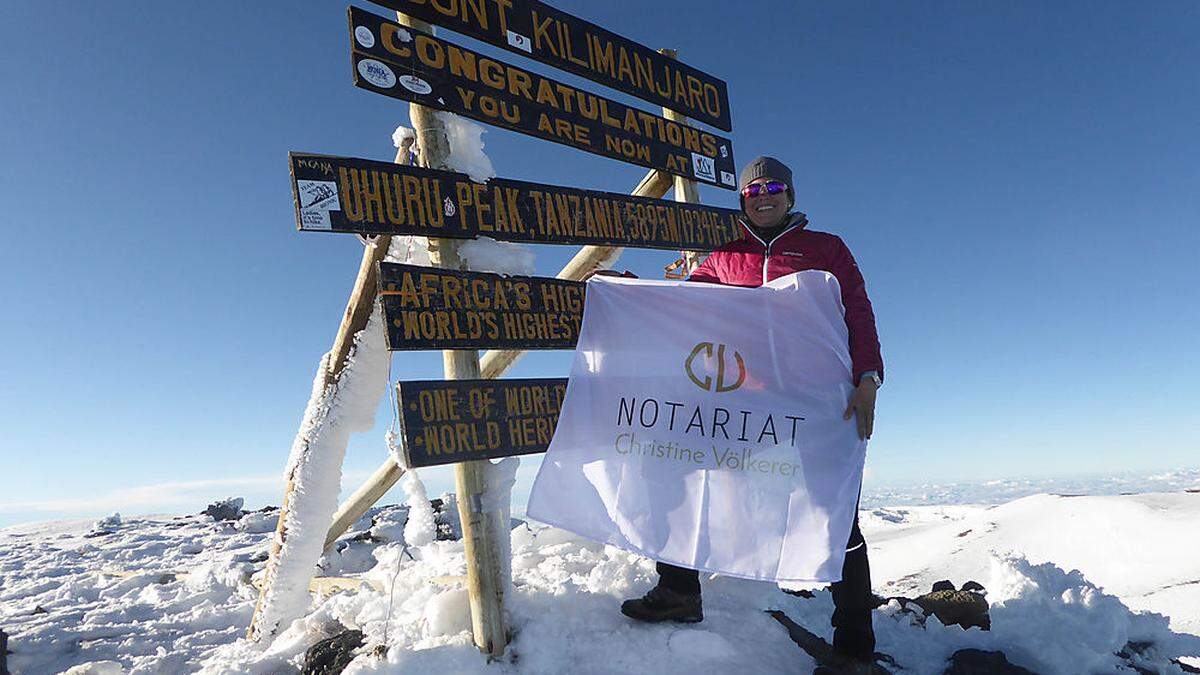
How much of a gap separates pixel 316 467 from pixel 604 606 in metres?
2.09

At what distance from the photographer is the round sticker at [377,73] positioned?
310cm

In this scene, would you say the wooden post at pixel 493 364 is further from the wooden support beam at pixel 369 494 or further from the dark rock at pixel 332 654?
the dark rock at pixel 332 654

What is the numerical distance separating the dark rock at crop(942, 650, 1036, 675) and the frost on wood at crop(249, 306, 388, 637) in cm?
384

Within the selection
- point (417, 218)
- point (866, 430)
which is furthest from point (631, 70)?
point (866, 430)

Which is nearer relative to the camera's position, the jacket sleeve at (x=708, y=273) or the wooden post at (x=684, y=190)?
the jacket sleeve at (x=708, y=273)

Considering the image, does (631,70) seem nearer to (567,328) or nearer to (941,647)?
(567,328)

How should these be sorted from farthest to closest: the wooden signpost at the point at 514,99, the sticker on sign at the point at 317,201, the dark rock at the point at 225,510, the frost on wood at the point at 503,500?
Answer: the dark rock at the point at 225,510 → the frost on wood at the point at 503,500 → the wooden signpost at the point at 514,99 → the sticker on sign at the point at 317,201

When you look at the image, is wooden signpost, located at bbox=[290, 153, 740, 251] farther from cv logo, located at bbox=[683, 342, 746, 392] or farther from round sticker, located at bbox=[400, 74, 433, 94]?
cv logo, located at bbox=[683, 342, 746, 392]

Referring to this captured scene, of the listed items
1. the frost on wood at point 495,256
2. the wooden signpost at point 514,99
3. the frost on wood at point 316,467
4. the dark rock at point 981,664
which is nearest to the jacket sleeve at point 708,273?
the frost on wood at point 495,256

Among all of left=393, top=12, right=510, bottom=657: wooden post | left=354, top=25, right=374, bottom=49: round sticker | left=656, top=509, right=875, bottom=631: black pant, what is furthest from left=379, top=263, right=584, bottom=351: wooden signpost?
left=656, top=509, right=875, bottom=631: black pant

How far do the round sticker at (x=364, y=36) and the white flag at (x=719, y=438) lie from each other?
6.90 feet

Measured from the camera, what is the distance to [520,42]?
386cm

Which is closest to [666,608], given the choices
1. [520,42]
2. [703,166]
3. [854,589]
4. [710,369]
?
[854,589]

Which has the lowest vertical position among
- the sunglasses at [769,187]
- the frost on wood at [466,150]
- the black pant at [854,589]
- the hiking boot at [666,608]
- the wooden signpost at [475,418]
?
the hiking boot at [666,608]
